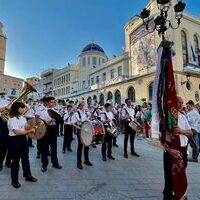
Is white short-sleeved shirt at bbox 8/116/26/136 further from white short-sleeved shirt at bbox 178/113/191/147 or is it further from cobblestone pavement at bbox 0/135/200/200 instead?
white short-sleeved shirt at bbox 178/113/191/147

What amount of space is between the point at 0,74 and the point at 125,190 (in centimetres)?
5554

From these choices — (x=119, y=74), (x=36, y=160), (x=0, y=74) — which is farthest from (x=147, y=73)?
(x=0, y=74)

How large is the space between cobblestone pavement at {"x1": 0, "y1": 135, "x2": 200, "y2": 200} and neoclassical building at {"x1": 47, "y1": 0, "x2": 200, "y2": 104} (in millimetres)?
20397

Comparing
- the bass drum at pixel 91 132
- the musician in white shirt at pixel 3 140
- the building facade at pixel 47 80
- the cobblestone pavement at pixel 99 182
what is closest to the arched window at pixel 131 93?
the cobblestone pavement at pixel 99 182

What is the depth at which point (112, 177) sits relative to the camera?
562cm

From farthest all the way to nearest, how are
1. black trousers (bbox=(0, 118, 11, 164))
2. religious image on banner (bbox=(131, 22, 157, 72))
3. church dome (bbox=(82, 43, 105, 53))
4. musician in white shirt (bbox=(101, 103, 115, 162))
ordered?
1. church dome (bbox=(82, 43, 105, 53))
2. religious image on banner (bbox=(131, 22, 157, 72))
3. musician in white shirt (bbox=(101, 103, 115, 162))
4. black trousers (bbox=(0, 118, 11, 164))

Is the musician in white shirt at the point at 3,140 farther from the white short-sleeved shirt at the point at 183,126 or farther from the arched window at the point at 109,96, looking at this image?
the arched window at the point at 109,96

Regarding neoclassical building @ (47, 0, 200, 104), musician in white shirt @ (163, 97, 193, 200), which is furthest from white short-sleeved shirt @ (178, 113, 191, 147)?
neoclassical building @ (47, 0, 200, 104)

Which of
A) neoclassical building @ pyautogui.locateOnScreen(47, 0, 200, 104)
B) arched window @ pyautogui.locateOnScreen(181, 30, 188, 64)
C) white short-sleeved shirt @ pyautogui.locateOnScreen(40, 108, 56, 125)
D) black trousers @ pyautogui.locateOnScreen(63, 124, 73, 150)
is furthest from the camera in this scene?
→ arched window @ pyautogui.locateOnScreen(181, 30, 188, 64)

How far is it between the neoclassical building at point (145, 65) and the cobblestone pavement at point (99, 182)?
20.4 metres

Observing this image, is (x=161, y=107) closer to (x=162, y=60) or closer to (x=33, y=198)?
(x=162, y=60)

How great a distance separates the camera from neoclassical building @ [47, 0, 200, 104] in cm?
2670

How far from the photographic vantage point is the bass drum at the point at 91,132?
635 centimetres

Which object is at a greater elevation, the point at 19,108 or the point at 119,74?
the point at 119,74
